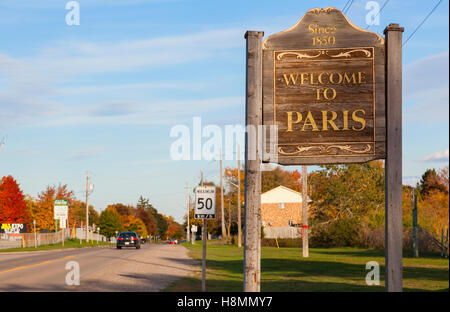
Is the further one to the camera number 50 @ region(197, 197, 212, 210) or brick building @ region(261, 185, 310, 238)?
brick building @ region(261, 185, 310, 238)

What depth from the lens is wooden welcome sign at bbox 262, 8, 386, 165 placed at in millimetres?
8953

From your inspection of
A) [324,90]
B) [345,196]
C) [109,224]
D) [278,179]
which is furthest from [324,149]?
[109,224]

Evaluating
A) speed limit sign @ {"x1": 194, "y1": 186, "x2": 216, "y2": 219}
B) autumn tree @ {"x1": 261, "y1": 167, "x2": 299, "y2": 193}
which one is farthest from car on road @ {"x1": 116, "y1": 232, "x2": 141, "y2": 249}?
autumn tree @ {"x1": 261, "y1": 167, "x2": 299, "y2": 193}

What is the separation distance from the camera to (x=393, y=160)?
8680mm

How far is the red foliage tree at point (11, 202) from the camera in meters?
73.8

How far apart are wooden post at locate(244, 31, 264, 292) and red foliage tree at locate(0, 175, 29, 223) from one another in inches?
2777

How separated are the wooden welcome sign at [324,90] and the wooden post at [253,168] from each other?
16 cm

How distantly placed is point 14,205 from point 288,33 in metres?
72.7

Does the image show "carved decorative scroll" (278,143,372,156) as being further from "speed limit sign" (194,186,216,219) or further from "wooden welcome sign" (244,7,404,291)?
"speed limit sign" (194,186,216,219)

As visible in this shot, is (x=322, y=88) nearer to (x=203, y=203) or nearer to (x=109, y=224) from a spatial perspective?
(x=203, y=203)

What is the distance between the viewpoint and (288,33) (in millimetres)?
9094

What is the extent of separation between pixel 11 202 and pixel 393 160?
73082mm
